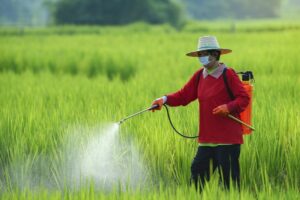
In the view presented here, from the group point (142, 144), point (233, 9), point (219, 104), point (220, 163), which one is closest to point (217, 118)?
point (219, 104)

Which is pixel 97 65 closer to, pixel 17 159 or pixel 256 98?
pixel 256 98

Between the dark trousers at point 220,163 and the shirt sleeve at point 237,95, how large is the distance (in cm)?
20

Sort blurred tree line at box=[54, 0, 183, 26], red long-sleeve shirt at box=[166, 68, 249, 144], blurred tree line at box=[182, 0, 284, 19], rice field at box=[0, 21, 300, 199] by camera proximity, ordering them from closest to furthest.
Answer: rice field at box=[0, 21, 300, 199], red long-sleeve shirt at box=[166, 68, 249, 144], blurred tree line at box=[54, 0, 183, 26], blurred tree line at box=[182, 0, 284, 19]

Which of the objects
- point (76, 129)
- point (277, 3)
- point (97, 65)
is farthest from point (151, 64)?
point (277, 3)

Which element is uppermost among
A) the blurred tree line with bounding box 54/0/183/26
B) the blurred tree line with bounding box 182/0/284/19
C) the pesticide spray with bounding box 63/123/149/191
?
the blurred tree line with bounding box 182/0/284/19

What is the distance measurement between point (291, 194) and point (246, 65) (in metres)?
6.36

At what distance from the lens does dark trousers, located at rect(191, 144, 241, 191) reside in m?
3.03

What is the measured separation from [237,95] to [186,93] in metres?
0.35

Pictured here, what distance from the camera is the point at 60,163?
3594 mm

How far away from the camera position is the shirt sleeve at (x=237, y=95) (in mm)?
2953

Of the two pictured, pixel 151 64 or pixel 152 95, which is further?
pixel 151 64

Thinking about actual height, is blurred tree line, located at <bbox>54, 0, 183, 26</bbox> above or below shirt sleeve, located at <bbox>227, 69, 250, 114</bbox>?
above

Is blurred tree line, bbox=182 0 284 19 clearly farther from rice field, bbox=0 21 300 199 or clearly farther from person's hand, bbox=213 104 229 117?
person's hand, bbox=213 104 229 117

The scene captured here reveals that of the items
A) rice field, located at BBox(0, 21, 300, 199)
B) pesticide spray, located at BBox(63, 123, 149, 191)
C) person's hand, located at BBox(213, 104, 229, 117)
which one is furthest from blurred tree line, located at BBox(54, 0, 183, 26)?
person's hand, located at BBox(213, 104, 229, 117)
